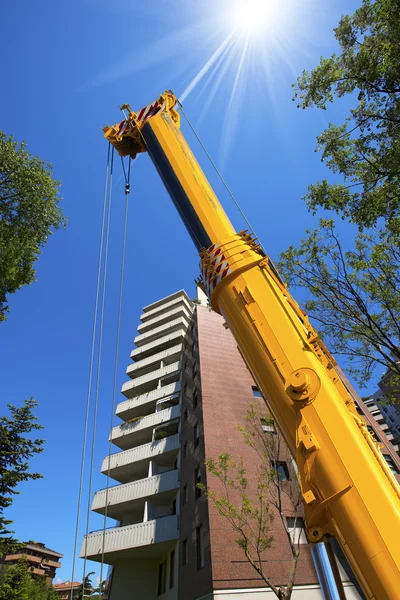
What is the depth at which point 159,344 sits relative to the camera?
3303cm

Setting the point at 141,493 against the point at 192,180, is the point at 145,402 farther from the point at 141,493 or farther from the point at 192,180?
the point at 192,180

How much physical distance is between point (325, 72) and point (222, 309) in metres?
8.94

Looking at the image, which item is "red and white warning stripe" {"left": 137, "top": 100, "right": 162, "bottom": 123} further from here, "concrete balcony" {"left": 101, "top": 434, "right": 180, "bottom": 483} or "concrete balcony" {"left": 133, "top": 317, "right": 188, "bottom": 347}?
"concrete balcony" {"left": 133, "top": 317, "right": 188, "bottom": 347}

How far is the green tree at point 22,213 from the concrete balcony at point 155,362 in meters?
18.4

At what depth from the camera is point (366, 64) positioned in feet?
28.8

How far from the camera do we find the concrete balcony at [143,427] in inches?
958

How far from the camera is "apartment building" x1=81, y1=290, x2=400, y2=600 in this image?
13672 millimetres

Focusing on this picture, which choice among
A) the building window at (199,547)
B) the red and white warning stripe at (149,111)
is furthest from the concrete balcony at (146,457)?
the red and white warning stripe at (149,111)

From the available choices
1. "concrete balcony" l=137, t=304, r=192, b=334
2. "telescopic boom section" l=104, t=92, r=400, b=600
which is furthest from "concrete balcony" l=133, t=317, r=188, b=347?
"telescopic boom section" l=104, t=92, r=400, b=600

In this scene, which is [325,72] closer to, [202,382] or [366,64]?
[366,64]

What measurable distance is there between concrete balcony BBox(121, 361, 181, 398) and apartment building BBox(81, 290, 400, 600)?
3.8 inches

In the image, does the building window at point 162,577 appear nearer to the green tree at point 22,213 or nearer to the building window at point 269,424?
the building window at point 269,424

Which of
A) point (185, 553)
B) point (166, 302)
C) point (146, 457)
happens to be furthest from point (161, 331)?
point (185, 553)

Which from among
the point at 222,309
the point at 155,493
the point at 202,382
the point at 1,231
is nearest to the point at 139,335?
the point at 202,382
